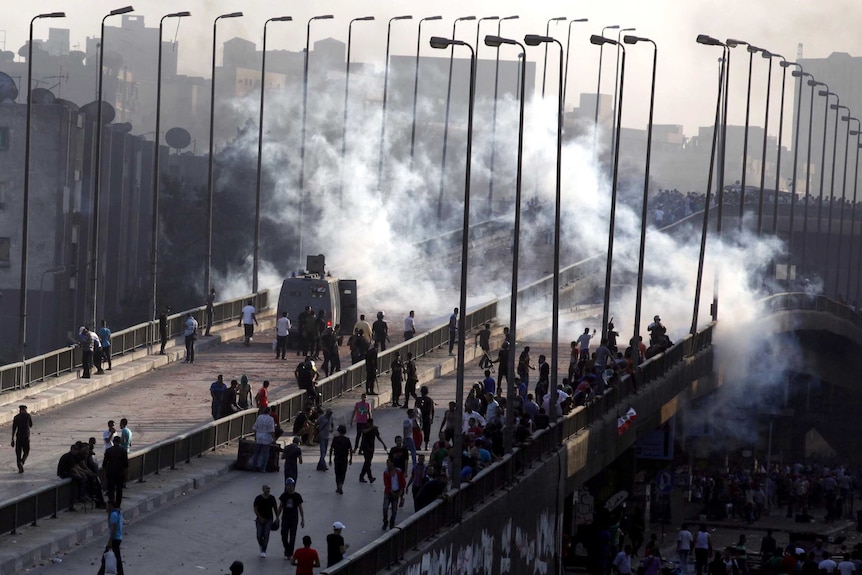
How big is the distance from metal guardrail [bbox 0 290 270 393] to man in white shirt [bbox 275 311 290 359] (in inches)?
106

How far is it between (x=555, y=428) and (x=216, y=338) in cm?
1672

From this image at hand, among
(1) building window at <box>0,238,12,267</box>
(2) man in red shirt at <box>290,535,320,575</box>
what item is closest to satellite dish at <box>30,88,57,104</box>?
(1) building window at <box>0,238,12,267</box>

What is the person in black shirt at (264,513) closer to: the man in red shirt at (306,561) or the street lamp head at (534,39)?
the man in red shirt at (306,561)

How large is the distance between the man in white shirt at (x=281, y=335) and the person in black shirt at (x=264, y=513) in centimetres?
2145

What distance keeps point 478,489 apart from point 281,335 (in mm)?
19046

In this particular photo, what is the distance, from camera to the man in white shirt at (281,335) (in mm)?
47188

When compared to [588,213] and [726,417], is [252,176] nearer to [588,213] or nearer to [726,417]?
[588,213]

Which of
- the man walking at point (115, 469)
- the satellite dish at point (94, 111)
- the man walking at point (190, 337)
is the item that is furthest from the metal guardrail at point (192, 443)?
the satellite dish at point (94, 111)

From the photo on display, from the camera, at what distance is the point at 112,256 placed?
307 ft

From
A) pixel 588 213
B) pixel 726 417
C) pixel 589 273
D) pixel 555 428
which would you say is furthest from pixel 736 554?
pixel 588 213

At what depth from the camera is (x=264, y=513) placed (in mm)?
25469

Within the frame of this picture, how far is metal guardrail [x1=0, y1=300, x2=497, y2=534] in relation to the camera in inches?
1023

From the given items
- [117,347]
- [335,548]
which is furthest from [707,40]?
[335,548]

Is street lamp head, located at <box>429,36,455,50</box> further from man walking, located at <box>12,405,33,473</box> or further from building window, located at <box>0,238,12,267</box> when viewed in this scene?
building window, located at <box>0,238,12,267</box>
